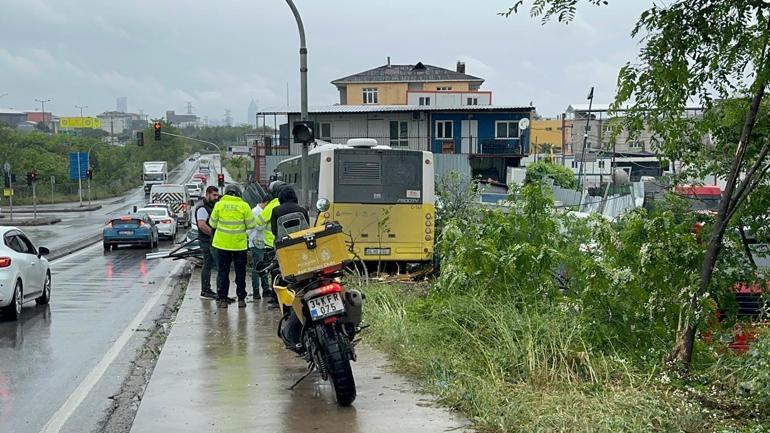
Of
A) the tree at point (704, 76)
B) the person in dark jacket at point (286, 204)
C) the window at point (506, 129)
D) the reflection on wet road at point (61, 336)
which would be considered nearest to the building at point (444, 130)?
the window at point (506, 129)

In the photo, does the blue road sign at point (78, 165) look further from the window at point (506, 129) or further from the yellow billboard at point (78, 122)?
the yellow billboard at point (78, 122)

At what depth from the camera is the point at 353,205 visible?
20.7 meters

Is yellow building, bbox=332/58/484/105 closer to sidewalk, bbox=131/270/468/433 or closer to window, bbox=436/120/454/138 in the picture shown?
window, bbox=436/120/454/138

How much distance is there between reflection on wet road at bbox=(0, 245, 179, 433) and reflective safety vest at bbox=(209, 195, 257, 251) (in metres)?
1.88

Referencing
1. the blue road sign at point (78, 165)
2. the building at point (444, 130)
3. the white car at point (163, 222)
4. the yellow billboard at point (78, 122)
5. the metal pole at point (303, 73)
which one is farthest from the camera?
the yellow billboard at point (78, 122)

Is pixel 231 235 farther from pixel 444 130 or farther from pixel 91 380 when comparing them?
pixel 444 130

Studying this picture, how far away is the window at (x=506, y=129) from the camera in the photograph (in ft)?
205

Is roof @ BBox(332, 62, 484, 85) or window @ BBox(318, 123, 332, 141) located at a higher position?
roof @ BBox(332, 62, 484, 85)

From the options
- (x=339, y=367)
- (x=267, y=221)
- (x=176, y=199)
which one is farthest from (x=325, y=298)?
(x=176, y=199)

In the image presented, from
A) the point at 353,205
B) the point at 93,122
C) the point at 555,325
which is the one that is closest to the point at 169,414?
the point at 555,325

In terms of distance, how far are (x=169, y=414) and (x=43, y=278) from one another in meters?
9.51

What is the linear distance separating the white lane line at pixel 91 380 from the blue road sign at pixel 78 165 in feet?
225

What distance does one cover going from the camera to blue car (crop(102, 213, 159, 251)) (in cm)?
3384

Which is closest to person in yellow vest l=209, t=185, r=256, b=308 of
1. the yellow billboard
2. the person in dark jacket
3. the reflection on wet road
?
the reflection on wet road
